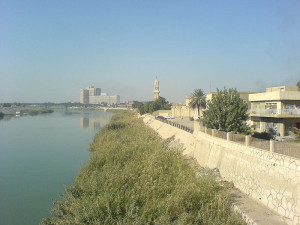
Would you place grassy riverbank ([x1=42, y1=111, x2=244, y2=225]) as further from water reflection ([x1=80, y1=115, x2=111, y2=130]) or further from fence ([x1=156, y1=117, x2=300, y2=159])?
water reflection ([x1=80, y1=115, x2=111, y2=130])

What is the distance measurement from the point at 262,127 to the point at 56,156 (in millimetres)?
20623

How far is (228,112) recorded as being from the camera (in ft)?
68.7

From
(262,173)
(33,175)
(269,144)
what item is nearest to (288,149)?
(269,144)

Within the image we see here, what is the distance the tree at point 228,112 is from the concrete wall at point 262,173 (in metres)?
3.24

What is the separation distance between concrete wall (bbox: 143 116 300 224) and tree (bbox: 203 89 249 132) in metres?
3.24

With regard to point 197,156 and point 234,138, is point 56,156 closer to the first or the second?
point 197,156

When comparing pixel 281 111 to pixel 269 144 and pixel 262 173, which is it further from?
pixel 262 173

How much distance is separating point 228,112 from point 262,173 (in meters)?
9.77

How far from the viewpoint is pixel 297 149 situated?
9.93m

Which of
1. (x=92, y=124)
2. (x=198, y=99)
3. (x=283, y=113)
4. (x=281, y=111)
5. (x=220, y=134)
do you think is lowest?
(x=92, y=124)

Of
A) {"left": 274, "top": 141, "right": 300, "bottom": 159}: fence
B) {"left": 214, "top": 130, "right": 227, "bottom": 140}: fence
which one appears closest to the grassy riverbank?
{"left": 274, "top": 141, "right": 300, "bottom": 159}: fence

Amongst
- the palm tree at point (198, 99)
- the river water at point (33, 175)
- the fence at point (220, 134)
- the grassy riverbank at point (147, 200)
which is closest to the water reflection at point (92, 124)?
the palm tree at point (198, 99)

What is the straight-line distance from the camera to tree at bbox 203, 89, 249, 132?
20.5 m

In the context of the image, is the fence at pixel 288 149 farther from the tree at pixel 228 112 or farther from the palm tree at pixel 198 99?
the palm tree at pixel 198 99
